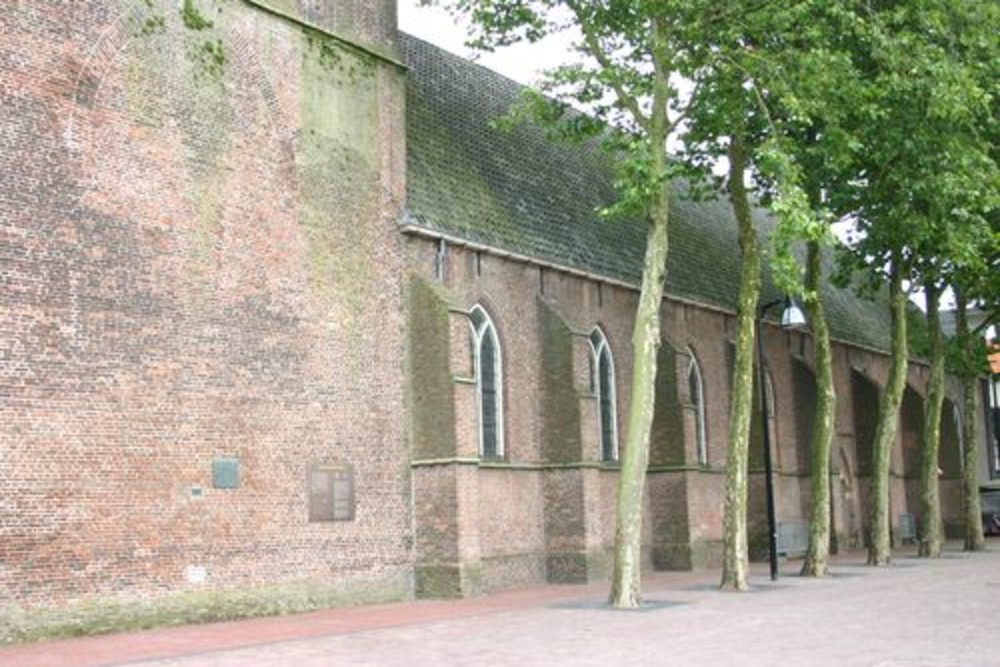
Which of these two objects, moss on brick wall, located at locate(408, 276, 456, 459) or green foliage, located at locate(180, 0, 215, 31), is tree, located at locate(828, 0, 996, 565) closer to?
moss on brick wall, located at locate(408, 276, 456, 459)

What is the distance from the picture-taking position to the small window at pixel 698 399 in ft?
110

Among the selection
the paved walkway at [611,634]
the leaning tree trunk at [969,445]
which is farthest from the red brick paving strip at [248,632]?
the leaning tree trunk at [969,445]

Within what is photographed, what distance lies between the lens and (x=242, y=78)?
71.2ft

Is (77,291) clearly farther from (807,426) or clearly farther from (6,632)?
(807,426)

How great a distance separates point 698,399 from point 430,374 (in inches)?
491

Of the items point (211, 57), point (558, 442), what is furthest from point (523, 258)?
point (211, 57)

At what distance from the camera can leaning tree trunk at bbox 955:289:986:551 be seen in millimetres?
36469

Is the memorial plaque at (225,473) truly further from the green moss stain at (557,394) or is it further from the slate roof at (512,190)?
the green moss stain at (557,394)

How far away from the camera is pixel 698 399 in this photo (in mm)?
34219

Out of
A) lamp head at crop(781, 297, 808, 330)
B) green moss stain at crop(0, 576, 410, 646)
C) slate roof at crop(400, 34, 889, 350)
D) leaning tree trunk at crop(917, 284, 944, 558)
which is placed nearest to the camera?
green moss stain at crop(0, 576, 410, 646)

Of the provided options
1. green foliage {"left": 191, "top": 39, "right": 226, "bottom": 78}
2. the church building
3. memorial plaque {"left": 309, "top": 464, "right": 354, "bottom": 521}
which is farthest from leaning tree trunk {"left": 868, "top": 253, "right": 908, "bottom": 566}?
green foliage {"left": 191, "top": 39, "right": 226, "bottom": 78}

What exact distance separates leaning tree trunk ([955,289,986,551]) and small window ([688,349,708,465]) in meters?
8.68

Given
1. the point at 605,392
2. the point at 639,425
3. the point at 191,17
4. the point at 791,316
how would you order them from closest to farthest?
the point at 639,425 < the point at 191,17 < the point at 791,316 < the point at 605,392

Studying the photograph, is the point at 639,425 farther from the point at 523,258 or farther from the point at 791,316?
the point at 523,258
